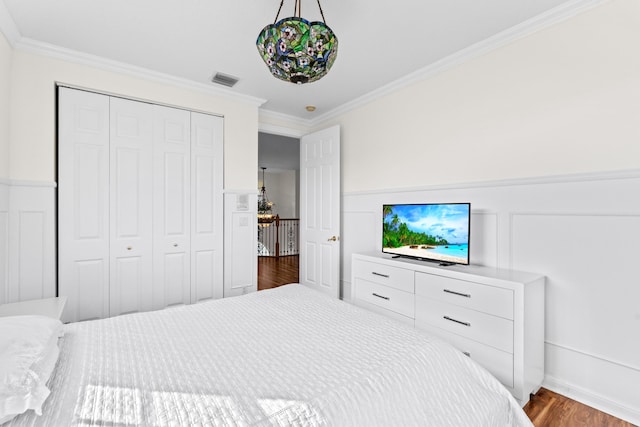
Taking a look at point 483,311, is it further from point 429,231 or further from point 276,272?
point 276,272

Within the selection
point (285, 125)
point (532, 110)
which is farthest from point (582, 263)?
point (285, 125)

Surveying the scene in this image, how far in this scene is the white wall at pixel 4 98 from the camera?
229 centimetres

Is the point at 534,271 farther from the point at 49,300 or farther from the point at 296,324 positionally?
the point at 49,300

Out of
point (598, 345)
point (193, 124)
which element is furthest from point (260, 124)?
A: point (598, 345)

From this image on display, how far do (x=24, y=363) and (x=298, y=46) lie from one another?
165cm

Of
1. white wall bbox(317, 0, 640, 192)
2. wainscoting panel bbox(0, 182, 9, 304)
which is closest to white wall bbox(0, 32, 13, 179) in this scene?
wainscoting panel bbox(0, 182, 9, 304)

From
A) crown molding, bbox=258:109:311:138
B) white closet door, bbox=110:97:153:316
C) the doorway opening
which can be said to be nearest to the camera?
white closet door, bbox=110:97:153:316

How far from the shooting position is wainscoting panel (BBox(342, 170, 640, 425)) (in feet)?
6.04

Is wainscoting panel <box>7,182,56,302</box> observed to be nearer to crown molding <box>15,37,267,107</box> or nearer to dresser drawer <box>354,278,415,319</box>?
crown molding <box>15,37,267,107</box>

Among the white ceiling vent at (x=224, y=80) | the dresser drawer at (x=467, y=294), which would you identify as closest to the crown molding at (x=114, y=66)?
the white ceiling vent at (x=224, y=80)

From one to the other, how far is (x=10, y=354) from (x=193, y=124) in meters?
2.91

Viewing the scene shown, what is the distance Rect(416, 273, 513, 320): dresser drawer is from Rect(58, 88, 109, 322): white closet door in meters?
3.00

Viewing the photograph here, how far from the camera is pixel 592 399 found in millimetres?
1941

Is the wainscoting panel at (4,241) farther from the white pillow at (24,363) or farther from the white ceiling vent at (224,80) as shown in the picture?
the white ceiling vent at (224,80)
